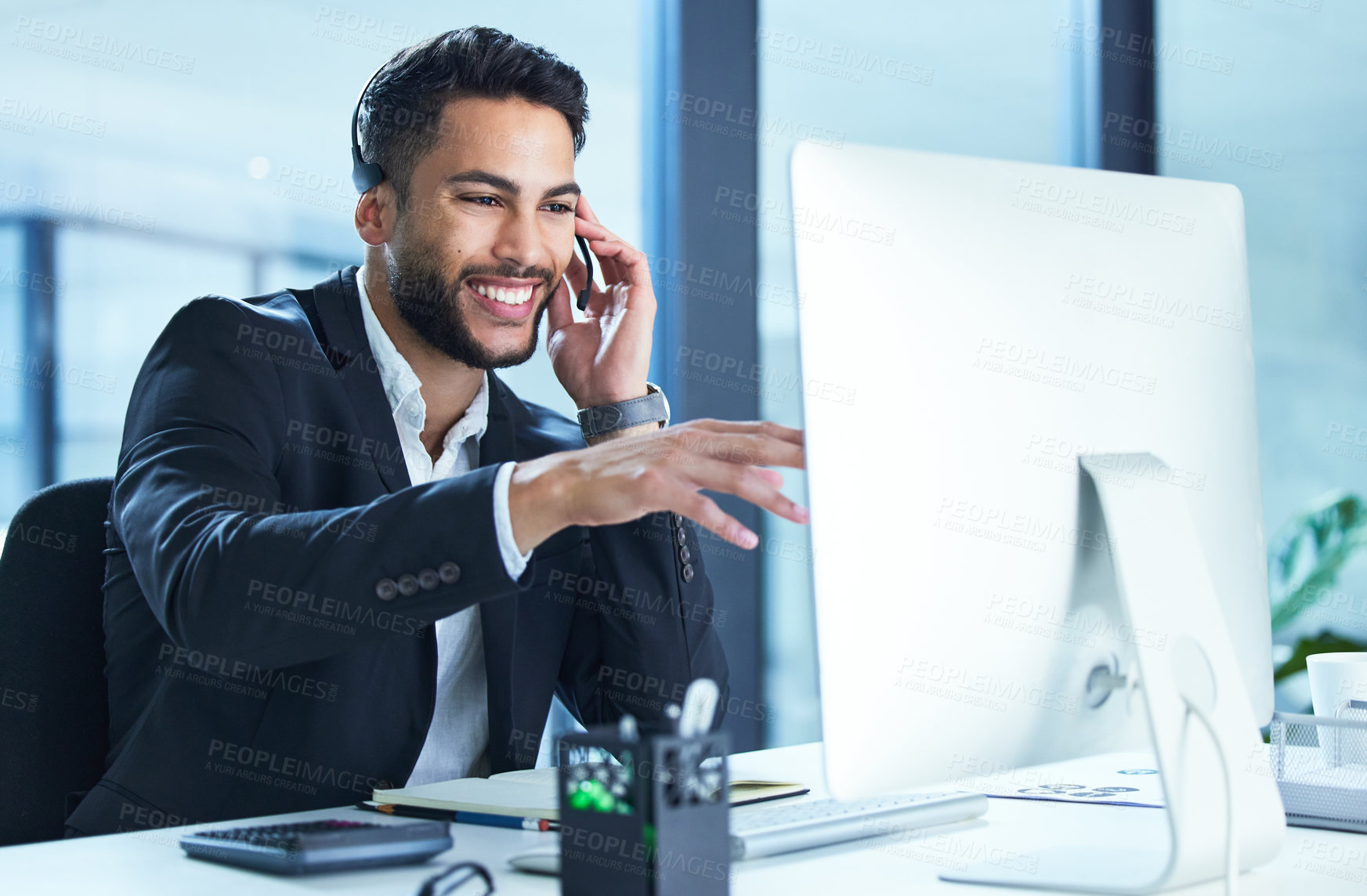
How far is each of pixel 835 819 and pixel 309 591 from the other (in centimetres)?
48

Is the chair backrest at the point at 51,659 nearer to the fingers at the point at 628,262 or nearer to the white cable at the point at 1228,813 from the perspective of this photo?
the fingers at the point at 628,262

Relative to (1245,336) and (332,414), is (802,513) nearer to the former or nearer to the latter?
(1245,336)

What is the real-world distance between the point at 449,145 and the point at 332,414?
388 millimetres

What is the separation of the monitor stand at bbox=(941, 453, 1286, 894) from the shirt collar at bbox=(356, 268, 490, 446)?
92cm

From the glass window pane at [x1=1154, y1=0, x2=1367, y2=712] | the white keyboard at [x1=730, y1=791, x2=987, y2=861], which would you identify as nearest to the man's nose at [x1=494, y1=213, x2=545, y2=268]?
the white keyboard at [x1=730, y1=791, x2=987, y2=861]

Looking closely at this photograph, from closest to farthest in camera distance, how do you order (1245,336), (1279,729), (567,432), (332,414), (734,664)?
(1245,336) < (1279,729) < (332,414) < (567,432) < (734,664)

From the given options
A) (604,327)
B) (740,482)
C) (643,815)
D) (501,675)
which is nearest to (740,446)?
(740,482)

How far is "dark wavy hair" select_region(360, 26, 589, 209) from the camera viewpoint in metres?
1.51

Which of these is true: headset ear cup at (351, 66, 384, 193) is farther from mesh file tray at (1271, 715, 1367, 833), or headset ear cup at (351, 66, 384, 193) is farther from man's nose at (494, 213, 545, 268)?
mesh file tray at (1271, 715, 1367, 833)

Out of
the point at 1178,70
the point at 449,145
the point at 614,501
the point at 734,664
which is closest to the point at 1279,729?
the point at 614,501

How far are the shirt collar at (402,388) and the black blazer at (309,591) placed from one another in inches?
1.0

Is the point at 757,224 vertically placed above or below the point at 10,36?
below

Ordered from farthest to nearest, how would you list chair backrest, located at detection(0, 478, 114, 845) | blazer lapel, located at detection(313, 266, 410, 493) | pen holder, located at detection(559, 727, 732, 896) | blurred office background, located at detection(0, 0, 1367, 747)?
1. blurred office background, located at detection(0, 0, 1367, 747)
2. blazer lapel, located at detection(313, 266, 410, 493)
3. chair backrest, located at detection(0, 478, 114, 845)
4. pen holder, located at detection(559, 727, 732, 896)

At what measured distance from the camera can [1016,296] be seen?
78 cm
